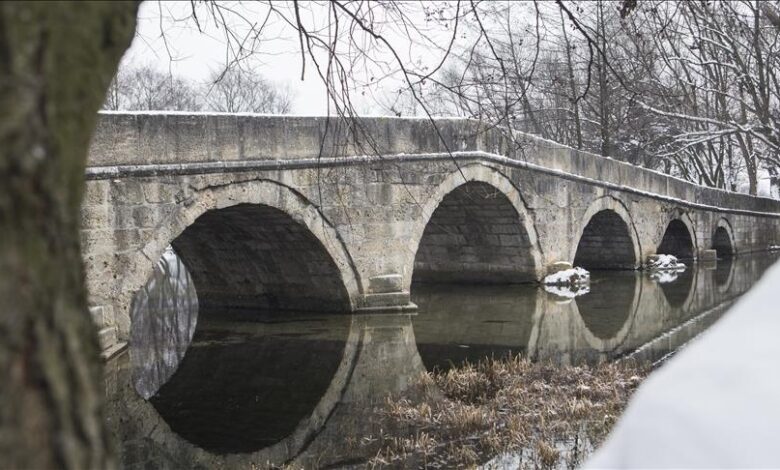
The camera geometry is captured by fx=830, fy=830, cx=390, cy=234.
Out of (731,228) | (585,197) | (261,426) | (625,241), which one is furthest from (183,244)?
(731,228)

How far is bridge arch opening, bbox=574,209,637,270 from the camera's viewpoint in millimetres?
16331

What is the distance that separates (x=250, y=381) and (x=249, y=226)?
3313mm

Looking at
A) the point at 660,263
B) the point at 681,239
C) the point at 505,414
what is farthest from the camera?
the point at 681,239

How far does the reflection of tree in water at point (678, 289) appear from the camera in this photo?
11758 millimetres

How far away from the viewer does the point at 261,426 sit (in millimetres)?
5520

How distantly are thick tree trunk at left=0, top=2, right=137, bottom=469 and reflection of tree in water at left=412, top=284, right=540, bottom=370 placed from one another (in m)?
5.70

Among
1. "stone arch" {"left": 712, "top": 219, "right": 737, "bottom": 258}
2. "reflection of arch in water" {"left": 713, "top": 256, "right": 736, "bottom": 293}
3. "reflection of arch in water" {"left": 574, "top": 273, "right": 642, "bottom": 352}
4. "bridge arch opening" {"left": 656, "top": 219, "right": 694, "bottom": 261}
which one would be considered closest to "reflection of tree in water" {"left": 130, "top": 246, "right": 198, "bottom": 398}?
"reflection of arch in water" {"left": 574, "top": 273, "right": 642, "bottom": 352}

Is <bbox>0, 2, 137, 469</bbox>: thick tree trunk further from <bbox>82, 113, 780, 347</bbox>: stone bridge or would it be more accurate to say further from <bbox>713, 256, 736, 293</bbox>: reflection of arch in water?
<bbox>713, 256, 736, 293</bbox>: reflection of arch in water

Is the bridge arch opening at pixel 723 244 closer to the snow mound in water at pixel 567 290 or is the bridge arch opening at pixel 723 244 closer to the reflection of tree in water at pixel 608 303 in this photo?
the reflection of tree in water at pixel 608 303

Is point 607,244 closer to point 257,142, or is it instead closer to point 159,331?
point 159,331

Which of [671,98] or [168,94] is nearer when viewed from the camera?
[671,98]

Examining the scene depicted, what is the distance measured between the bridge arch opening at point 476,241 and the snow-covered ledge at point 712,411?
10234 millimetres

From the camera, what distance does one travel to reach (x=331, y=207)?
9.55 meters

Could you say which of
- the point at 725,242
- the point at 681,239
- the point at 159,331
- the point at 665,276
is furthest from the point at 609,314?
the point at 725,242
